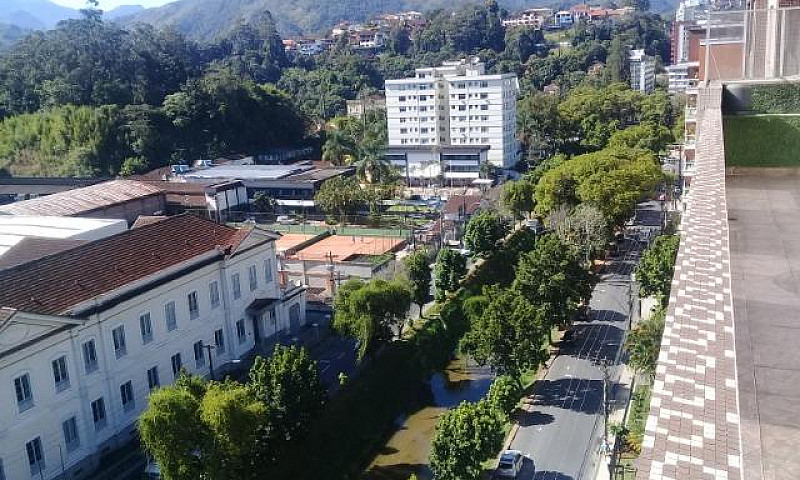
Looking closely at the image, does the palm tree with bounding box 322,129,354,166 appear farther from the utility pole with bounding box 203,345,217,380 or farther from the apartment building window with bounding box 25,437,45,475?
the apartment building window with bounding box 25,437,45,475

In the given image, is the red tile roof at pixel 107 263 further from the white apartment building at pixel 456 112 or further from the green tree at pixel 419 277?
the white apartment building at pixel 456 112

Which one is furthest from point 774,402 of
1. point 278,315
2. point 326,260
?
point 326,260

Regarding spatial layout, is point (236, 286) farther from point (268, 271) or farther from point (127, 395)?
point (127, 395)

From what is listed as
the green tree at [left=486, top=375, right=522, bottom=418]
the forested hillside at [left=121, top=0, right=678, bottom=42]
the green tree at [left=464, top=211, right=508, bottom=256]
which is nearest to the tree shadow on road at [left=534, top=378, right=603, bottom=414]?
the green tree at [left=486, top=375, right=522, bottom=418]

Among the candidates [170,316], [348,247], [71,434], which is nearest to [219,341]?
[170,316]

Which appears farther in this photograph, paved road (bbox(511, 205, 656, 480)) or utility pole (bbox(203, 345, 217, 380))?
utility pole (bbox(203, 345, 217, 380))

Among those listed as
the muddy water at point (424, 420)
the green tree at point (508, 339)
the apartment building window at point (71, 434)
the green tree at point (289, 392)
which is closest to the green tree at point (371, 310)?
the muddy water at point (424, 420)
